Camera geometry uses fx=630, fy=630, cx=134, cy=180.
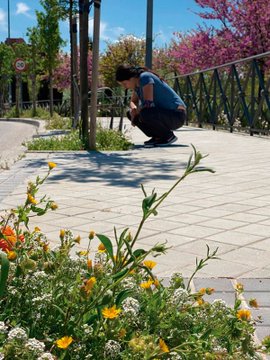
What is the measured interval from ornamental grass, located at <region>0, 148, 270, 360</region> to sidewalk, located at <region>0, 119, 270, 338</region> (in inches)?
25.7

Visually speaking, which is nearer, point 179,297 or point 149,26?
point 179,297

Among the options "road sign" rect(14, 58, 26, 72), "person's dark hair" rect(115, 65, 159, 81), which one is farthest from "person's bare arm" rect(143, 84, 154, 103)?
"road sign" rect(14, 58, 26, 72)

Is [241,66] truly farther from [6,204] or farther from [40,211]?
[40,211]

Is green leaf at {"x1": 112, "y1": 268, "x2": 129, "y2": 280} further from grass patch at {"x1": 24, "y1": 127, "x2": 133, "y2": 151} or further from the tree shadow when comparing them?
grass patch at {"x1": 24, "y1": 127, "x2": 133, "y2": 151}

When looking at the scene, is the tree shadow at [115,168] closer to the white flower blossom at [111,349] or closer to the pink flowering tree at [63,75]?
→ the white flower blossom at [111,349]

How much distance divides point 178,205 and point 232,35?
595 inches

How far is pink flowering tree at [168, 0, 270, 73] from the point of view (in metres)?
18.2

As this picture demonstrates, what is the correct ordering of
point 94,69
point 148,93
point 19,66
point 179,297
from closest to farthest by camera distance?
point 179,297 < point 94,69 < point 148,93 < point 19,66

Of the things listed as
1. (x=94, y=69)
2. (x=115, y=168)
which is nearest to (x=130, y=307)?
(x=115, y=168)

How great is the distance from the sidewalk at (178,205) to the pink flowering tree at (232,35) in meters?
10.4

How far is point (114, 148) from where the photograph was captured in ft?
31.3

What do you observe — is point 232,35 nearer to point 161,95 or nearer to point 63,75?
point 161,95

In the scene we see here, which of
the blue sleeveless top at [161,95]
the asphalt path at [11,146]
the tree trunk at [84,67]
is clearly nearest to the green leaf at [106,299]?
the asphalt path at [11,146]

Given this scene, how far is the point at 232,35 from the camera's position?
19000 millimetres
